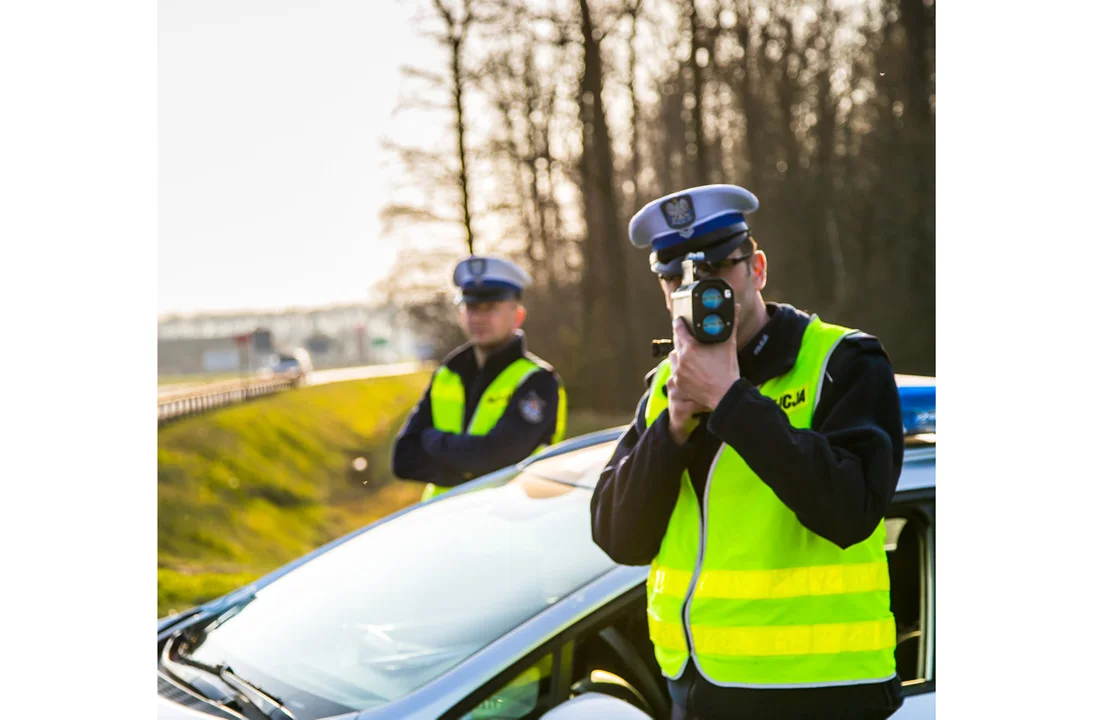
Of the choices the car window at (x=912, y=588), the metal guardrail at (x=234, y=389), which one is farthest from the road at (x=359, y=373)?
the car window at (x=912, y=588)

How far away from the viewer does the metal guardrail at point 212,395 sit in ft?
15.2

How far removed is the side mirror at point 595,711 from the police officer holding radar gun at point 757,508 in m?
0.17

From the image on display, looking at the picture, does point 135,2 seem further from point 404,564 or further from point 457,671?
point 457,671

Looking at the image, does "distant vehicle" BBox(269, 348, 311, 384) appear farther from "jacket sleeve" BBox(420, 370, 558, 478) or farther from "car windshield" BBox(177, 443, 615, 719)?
"car windshield" BBox(177, 443, 615, 719)

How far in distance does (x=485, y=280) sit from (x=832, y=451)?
1929 mm

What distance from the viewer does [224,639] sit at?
2117 mm

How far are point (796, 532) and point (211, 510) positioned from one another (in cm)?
771

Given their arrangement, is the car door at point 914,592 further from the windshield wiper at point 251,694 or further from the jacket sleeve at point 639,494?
the windshield wiper at point 251,694

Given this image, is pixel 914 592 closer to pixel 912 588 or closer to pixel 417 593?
pixel 912 588

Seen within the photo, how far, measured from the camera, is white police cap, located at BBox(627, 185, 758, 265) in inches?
62.2

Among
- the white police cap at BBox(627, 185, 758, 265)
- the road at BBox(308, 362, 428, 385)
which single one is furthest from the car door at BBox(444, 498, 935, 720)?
the road at BBox(308, 362, 428, 385)

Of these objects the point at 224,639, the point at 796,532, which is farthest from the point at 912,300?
the point at 224,639

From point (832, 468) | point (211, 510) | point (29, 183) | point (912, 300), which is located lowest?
point (211, 510)

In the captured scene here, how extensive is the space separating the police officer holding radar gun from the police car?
0.58ft
